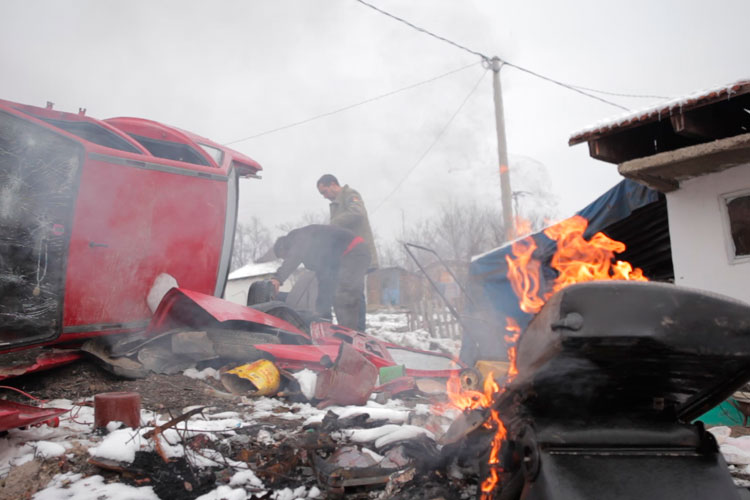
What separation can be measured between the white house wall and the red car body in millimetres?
5035

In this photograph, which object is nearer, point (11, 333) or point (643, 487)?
point (643, 487)

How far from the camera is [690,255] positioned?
15.8ft

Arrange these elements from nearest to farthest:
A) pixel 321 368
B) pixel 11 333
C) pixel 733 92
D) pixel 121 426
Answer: pixel 121 426, pixel 11 333, pixel 733 92, pixel 321 368

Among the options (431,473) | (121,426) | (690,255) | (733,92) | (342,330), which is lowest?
(431,473)

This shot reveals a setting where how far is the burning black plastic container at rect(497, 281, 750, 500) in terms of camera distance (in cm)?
128

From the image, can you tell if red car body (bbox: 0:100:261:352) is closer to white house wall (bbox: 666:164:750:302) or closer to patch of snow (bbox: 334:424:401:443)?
patch of snow (bbox: 334:424:401:443)

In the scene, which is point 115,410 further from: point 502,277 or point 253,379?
point 502,277

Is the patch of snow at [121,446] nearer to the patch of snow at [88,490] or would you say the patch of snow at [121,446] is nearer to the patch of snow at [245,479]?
the patch of snow at [88,490]

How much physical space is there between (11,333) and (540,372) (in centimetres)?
359

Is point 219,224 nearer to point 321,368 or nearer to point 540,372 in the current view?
point 321,368

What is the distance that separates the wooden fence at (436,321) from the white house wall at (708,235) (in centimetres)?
918

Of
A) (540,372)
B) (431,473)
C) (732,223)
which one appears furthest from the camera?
(732,223)

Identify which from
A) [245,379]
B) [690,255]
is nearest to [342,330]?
[245,379]

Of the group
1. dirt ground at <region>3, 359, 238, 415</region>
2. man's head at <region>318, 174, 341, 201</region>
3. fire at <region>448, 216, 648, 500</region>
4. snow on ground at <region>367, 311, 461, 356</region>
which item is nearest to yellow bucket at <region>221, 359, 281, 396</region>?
dirt ground at <region>3, 359, 238, 415</region>
